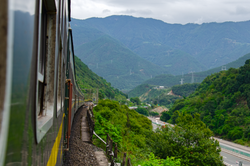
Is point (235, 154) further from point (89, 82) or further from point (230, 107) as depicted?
point (89, 82)


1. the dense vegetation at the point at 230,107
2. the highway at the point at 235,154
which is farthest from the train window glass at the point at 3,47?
the dense vegetation at the point at 230,107

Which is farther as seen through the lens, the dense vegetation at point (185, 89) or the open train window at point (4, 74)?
the dense vegetation at point (185, 89)

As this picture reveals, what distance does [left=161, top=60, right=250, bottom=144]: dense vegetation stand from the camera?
6471cm

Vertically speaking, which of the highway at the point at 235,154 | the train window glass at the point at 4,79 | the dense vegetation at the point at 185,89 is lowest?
the highway at the point at 235,154

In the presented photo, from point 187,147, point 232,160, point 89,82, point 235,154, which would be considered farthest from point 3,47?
point 89,82

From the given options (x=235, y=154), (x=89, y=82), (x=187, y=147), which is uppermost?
(x=89, y=82)

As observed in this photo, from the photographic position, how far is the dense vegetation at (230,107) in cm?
6471

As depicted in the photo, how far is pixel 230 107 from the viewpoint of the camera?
75438 millimetres

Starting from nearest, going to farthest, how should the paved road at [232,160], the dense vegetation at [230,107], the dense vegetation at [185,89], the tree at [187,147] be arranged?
the tree at [187,147] → the paved road at [232,160] → the dense vegetation at [230,107] → the dense vegetation at [185,89]

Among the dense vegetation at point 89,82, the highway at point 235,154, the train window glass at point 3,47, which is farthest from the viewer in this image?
the dense vegetation at point 89,82

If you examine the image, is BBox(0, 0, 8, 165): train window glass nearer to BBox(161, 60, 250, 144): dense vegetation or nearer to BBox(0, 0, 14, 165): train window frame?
BBox(0, 0, 14, 165): train window frame

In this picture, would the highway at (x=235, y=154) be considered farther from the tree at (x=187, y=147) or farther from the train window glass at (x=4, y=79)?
the train window glass at (x=4, y=79)

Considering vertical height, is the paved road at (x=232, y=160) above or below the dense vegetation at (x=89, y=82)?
below

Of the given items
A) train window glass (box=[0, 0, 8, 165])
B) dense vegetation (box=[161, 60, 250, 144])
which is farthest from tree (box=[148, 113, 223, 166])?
dense vegetation (box=[161, 60, 250, 144])
